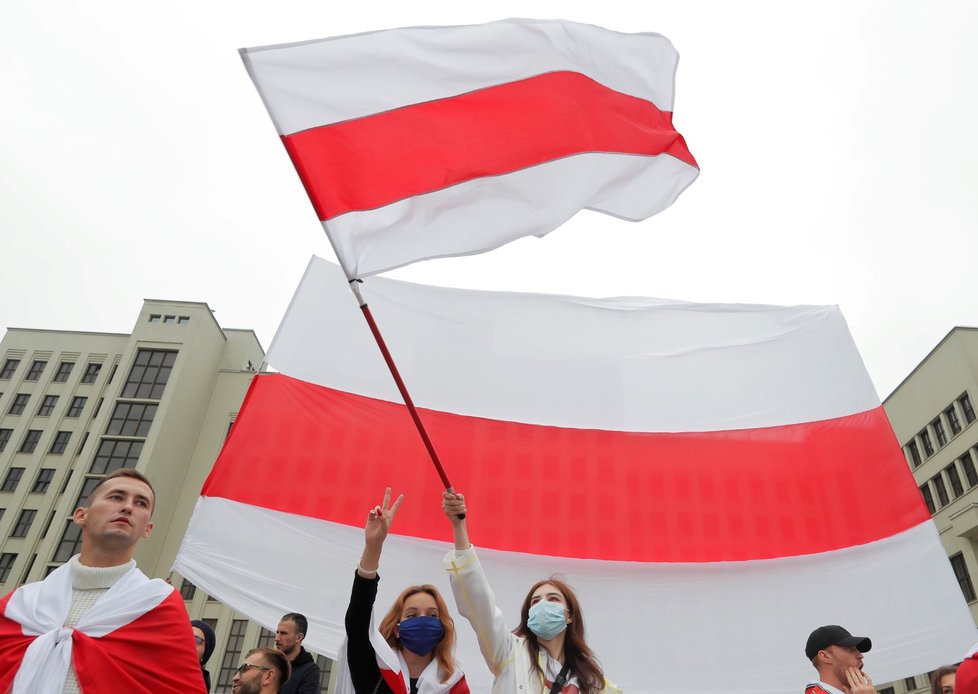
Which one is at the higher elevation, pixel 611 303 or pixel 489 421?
pixel 611 303

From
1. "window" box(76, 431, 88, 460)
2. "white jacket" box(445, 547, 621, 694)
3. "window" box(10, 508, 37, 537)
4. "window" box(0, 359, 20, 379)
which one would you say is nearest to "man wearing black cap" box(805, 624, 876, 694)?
"white jacket" box(445, 547, 621, 694)

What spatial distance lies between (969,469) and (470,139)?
33.9 m

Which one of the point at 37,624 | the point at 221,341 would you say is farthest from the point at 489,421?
the point at 221,341

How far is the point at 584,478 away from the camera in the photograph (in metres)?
6.58

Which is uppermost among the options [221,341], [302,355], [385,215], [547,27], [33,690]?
[221,341]

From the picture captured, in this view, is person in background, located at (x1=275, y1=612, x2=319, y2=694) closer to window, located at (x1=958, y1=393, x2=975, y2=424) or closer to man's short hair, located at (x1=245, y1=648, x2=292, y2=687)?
man's short hair, located at (x1=245, y1=648, x2=292, y2=687)

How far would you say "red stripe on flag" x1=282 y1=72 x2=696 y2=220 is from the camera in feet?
13.6

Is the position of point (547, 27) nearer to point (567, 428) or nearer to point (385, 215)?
point (385, 215)

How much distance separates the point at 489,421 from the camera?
6766 millimetres

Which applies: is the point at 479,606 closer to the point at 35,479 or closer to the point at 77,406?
the point at 35,479

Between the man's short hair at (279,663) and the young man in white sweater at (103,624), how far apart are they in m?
2.49

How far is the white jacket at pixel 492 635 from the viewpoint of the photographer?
3.72 m

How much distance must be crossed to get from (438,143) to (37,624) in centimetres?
318

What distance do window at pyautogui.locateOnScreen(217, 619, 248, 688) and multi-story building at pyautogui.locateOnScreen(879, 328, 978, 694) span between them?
31707 mm
